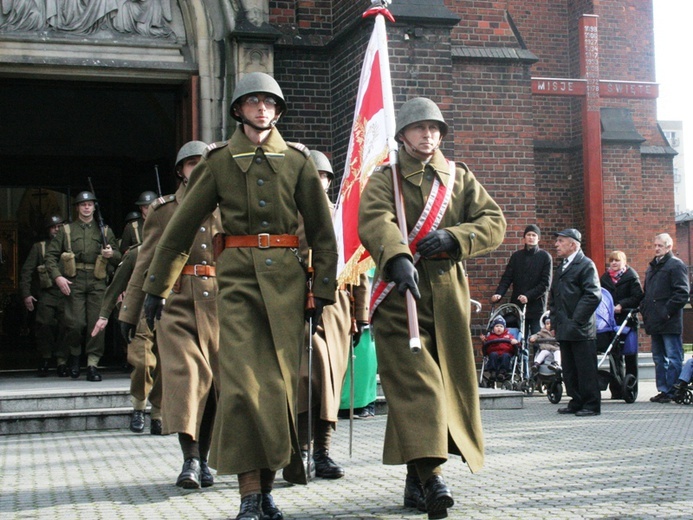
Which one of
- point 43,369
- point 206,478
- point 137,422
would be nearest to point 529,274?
point 137,422

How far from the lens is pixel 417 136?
5852mm

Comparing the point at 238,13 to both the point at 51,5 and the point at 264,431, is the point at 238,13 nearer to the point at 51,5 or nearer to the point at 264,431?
the point at 51,5

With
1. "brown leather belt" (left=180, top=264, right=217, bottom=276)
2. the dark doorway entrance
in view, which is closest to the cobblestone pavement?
"brown leather belt" (left=180, top=264, right=217, bottom=276)

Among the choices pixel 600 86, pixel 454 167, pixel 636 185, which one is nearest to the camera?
pixel 454 167

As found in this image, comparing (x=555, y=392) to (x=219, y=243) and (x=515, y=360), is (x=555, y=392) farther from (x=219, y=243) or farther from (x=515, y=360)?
(x=219, y=243)

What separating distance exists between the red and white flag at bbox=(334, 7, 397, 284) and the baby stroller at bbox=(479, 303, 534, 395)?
19.8 feet

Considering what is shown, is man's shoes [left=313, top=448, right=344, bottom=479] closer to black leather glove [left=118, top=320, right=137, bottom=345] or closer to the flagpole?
black leather glove [left=118, top=320, right=137, bottom=345]

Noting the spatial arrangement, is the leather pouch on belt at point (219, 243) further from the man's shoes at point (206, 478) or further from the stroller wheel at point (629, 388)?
Result: the stroller wheel at point (629, 388)

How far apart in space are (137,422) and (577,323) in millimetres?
4337

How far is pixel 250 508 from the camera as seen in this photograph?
5020 millimetres

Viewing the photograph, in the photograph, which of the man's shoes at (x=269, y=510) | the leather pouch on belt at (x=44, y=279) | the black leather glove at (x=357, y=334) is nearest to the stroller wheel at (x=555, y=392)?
the black leather glove at (x=357, y=334)

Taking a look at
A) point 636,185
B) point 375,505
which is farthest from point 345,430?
point 636,185

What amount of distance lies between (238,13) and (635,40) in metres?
10.0

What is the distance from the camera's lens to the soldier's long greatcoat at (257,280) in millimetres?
5156
